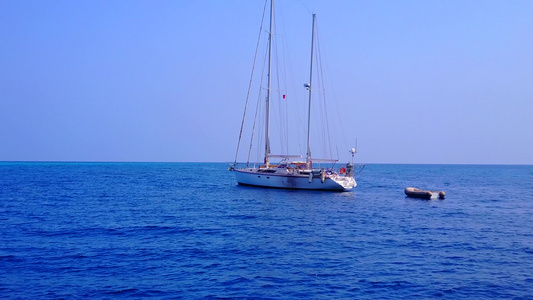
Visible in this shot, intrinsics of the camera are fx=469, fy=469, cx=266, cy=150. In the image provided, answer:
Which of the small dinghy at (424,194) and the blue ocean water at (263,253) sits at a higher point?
the small dinghy at (424,194)

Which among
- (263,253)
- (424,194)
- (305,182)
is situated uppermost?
(305,182)

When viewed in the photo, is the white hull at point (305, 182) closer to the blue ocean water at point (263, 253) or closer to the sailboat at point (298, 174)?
the sailboat at point (298, 174)

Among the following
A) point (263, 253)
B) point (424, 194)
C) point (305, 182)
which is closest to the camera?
point (263, 253)

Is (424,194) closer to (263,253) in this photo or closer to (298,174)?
(298,174)

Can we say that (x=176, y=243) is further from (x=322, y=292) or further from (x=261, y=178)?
(x=261, y=178)

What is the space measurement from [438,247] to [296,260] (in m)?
8.01

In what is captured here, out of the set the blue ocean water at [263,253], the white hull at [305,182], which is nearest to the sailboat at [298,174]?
the white hull at [305,182]

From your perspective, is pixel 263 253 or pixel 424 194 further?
pixel 424 194

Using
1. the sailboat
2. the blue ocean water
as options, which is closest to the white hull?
the sailboat

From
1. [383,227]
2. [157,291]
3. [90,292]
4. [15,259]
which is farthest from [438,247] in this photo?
[15,259]

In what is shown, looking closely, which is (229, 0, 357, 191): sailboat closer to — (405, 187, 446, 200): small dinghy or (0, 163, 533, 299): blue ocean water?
(405, 187, 446, 200): small dinghy

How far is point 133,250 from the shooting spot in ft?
71.2

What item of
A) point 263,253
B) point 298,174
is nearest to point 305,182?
point 298,174

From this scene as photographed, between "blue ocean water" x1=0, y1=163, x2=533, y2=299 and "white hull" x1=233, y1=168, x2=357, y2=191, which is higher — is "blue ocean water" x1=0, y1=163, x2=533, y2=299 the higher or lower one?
the lower one
